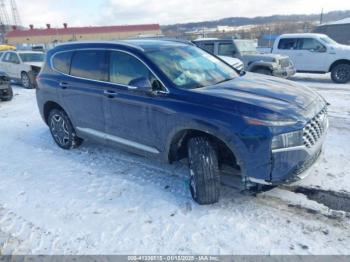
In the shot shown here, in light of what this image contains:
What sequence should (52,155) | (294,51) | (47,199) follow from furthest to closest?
(294,51) < (52,155) < (47,199)

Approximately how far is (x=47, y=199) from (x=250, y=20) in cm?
8706

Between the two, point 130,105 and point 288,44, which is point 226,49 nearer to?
point 288,44

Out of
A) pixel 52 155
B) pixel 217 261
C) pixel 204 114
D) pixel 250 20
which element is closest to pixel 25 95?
pixel 52 155

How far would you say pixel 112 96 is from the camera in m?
4.22

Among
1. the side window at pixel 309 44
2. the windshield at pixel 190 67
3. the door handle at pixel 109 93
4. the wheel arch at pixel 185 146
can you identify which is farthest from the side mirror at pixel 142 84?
the side window at pixel 309 44

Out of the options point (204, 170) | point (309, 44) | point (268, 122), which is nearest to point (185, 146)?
point (204, 170)

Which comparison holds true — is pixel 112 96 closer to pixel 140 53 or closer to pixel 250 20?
pixel 140 53

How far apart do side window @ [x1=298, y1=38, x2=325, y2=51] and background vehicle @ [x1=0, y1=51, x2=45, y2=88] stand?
10758mm

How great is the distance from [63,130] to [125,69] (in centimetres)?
203

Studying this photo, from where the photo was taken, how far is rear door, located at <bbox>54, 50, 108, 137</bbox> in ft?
14.6

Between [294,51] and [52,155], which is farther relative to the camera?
[294,51]

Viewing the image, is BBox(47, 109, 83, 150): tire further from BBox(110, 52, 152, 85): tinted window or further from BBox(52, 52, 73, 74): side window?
BBox(110, 52, 152, 85): tinted window

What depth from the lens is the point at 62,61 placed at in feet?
17.0

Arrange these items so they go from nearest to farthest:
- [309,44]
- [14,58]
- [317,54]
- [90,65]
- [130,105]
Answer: [130,105]
[90,65]
[317,54]
[309,44]
[14,58]
